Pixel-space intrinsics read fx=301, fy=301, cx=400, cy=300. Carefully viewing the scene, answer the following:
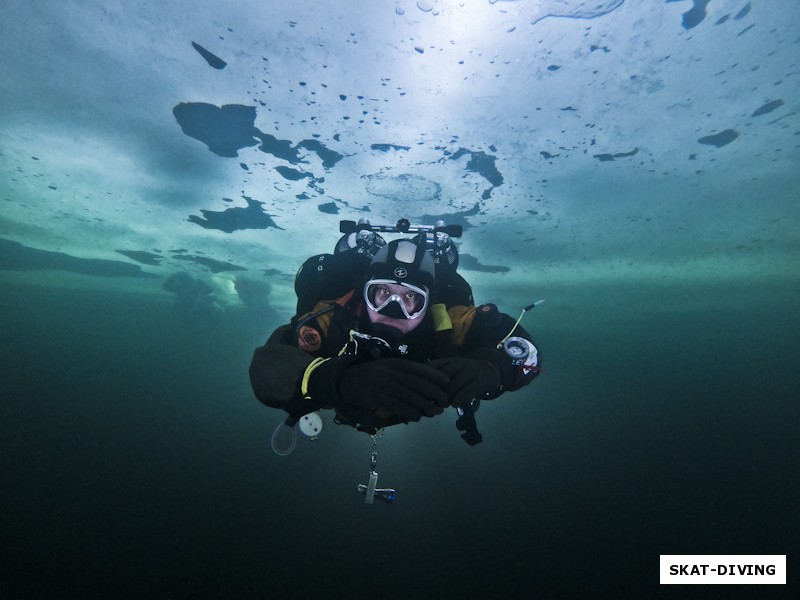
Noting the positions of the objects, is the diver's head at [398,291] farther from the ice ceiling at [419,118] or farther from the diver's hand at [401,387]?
the ice ceiling at [419,118]

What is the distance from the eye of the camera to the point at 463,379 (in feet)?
7.58

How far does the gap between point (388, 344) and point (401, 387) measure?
0.58 metres

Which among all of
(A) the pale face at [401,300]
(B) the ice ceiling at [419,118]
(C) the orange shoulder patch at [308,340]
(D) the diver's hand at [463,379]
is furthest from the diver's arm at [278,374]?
(B) the ice ceiling at [419,118]

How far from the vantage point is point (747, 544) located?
9.73m

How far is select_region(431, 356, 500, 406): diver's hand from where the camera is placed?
2291mm

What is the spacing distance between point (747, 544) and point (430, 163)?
15.6 metres

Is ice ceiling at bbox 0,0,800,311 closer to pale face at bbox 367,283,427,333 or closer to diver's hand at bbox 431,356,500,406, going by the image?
pale face at bbox 367,283,427,333

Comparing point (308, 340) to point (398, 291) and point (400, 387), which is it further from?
point (400, 387)

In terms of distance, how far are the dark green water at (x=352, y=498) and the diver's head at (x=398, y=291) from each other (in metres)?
7.28

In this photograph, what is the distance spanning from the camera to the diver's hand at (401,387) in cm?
201

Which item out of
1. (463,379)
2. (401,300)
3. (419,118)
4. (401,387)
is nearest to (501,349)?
(463,379)

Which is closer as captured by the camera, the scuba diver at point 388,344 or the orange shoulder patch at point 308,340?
the scuba diver at point 388,344

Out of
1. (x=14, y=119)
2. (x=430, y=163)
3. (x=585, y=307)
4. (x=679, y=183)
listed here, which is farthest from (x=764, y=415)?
(x=14, y=119)

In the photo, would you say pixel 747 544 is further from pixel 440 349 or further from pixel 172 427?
pixel 172 427
